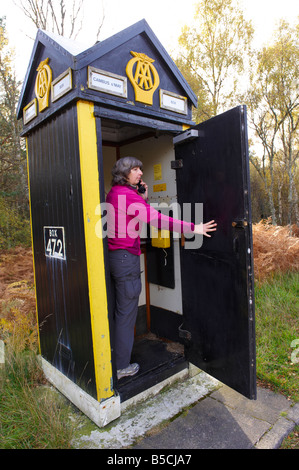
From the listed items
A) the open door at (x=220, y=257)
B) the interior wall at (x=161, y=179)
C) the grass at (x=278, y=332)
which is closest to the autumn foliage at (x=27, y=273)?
the grass at (x=278, y=332)

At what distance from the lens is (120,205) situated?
2.64m

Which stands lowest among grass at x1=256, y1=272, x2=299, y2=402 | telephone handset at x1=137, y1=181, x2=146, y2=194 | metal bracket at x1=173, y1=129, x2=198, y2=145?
grass at x1=256, y1=272, x2=299, y2=402

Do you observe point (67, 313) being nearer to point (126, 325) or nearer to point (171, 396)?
point (126, 325)

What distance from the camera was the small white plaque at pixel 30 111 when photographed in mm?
2968

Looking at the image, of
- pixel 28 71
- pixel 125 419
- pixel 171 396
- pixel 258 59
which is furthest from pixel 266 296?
pixel 258 59

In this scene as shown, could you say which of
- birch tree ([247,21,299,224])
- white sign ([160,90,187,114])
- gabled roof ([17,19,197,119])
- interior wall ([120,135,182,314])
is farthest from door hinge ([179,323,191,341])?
birch tree ([247,21,299,224])

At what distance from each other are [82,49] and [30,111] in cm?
90

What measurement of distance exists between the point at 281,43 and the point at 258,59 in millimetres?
838

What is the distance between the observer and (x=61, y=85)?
8.03 feet

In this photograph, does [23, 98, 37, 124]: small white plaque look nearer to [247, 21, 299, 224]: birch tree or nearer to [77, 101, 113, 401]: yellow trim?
[77, 101, 113, 401]: yellow trim

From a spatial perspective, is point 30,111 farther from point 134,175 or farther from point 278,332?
point 278,332

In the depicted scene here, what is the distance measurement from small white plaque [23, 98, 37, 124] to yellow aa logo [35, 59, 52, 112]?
0.31ft

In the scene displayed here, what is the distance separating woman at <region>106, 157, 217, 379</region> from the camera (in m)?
2.57

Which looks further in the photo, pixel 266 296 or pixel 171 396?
pixel 266 296
